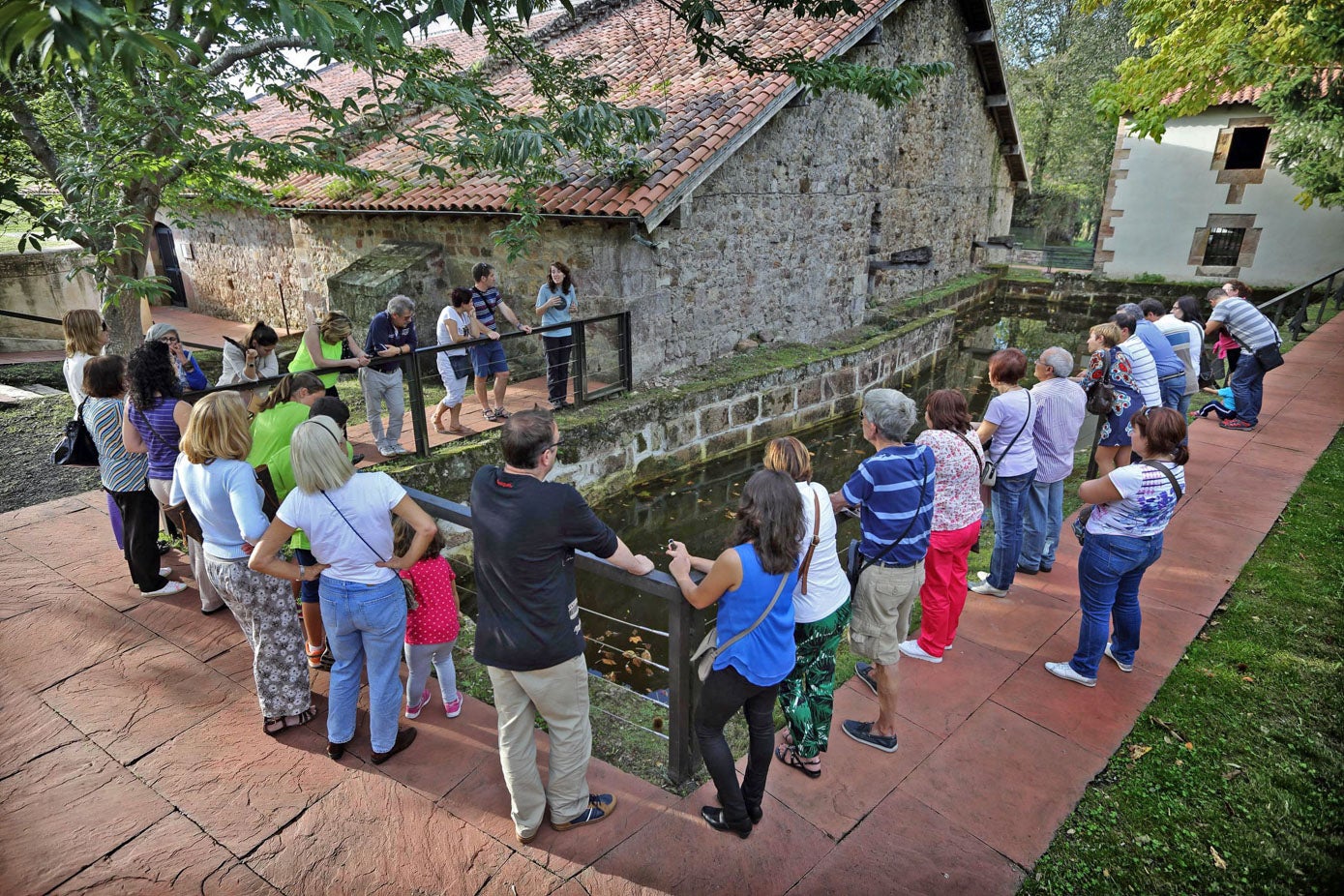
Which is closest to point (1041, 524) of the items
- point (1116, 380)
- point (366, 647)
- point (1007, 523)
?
point (1007, 523)

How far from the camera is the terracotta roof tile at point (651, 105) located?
27.9 ft

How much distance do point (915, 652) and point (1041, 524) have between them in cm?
148

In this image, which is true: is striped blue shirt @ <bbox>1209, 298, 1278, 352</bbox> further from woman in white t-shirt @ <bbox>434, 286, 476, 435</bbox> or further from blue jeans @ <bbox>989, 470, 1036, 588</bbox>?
woman in white t-shirt @ <bbox>434, 286, 476, 435</bbox>

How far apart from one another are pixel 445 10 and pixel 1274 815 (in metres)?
4.99

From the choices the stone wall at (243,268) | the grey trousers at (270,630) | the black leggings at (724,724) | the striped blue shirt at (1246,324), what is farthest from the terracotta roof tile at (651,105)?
the black leggings at (724,724)

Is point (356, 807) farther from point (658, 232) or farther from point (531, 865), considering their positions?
point (658, 232)

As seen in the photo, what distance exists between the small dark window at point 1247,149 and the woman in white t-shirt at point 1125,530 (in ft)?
71.5

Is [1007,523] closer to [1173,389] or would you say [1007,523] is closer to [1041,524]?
[1041,524]

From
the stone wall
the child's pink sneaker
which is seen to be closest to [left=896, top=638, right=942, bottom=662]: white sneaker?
the child's pink sneaker

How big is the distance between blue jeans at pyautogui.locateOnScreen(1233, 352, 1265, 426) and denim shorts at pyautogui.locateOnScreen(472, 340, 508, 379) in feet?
25.3

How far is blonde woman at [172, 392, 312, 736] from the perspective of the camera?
3.17 meters

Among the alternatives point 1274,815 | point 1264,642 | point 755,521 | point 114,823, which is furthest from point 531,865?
point 1264,642

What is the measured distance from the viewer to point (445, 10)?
321 cm

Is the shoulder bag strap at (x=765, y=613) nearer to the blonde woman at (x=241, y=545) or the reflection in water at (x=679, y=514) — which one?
the reflection in water at (x=679, y=514)
